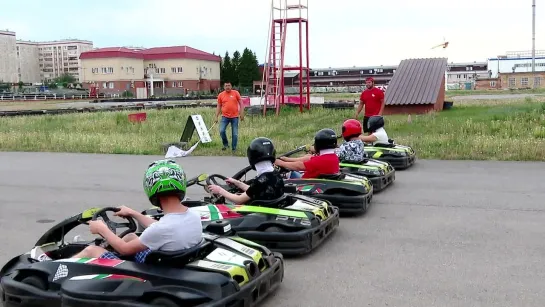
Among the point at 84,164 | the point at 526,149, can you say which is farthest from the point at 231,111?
the point at 526,149

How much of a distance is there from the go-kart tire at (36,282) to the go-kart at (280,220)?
1.72 m

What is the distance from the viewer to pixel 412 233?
6.83 metres

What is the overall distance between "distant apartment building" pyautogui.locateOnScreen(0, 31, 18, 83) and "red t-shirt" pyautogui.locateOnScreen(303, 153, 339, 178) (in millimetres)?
134436

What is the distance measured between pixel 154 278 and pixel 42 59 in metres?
173

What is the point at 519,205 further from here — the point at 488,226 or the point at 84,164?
the point at 84,164

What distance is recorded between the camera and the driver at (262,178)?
6180 millimetres

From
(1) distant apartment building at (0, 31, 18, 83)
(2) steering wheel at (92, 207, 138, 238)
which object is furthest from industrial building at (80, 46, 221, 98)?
(2) steering wheel at (92, 207, 138, 238)

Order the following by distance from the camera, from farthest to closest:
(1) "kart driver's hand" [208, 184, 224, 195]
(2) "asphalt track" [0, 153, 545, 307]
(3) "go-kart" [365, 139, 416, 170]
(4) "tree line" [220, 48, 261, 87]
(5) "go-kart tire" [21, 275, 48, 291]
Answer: (4) "tree line" [220, 48, 261, 87] < (3) "go-kart" [365, 139, 416, 170] < (1) "kart driver's hand" [208, 184, 224, 195] < (2) "asphalt track" [0, 153, 545, 307] < (5) "go-kart tire" [21, 275, 48, 291]

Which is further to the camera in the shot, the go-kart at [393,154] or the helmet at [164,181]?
the go-kart at [393,154]

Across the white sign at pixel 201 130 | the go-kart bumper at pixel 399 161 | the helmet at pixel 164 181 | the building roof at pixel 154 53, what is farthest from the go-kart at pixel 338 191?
the building roof at pixel 154 53

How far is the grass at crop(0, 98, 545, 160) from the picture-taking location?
13.7 metres

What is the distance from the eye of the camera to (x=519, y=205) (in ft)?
27.2

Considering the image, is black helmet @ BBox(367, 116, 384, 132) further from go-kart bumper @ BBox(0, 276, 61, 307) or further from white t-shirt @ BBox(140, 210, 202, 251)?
go-kart bumper @ BBox(0, 276, 61, 307)

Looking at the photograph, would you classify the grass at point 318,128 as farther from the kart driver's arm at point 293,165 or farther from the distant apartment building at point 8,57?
the distant apartment building at point 8,57
